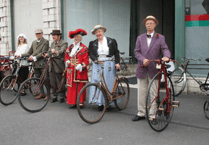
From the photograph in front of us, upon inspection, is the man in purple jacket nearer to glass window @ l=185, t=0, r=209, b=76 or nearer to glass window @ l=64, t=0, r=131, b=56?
glass window @ l=185, t=0, r=209, b=76

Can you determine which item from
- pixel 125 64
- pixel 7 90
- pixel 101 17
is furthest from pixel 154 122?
pixel 101 17

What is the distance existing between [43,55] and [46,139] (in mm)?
3192

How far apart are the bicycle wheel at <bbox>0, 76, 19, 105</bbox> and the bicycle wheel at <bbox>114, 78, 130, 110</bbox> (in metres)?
2.84

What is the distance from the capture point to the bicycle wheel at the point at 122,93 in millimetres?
5617

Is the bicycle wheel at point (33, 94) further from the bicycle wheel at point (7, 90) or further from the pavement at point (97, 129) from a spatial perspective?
the bicycle wheel at point (7, 90)

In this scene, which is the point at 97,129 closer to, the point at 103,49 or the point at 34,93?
the point at 103,49

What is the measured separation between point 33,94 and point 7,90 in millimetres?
1034

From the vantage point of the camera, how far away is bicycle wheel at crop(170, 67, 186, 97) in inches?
281

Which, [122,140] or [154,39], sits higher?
[154,39]

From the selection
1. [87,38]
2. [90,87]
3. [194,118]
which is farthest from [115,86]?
[87,38]

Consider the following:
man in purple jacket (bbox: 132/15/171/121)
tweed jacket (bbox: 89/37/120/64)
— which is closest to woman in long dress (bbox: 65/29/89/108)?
tweed jacket (bbox: 89/37/120/64)

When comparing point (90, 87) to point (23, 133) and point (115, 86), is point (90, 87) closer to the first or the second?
point (115, 86)

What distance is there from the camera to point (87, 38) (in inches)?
444

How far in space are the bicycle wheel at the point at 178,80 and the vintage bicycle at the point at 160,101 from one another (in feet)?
9.18
